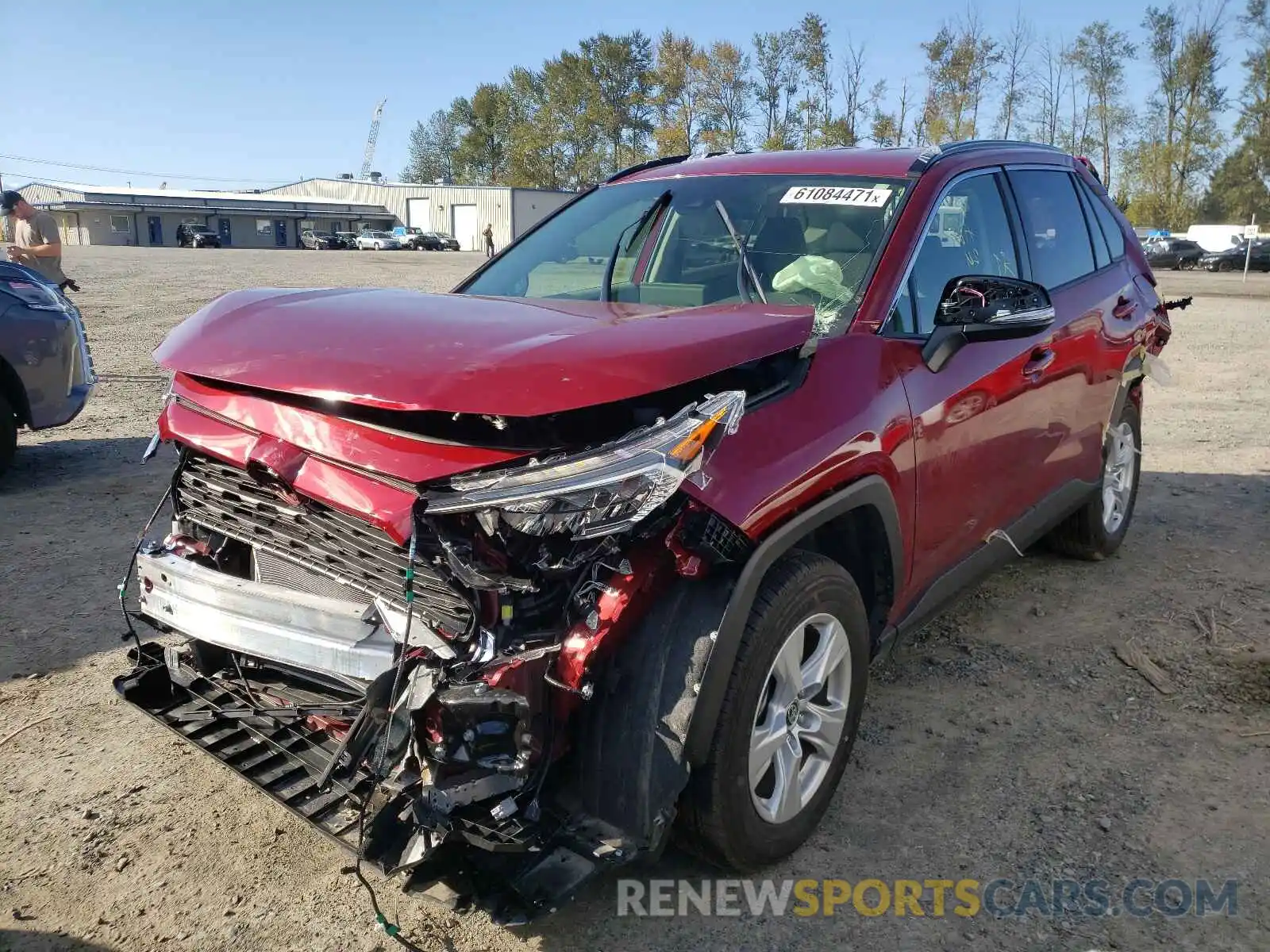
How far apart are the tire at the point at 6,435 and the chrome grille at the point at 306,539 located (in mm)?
4412

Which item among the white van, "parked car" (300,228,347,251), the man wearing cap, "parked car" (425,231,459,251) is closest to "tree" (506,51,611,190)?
"parked car" (425,231,459,251)

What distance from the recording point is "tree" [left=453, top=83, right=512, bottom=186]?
3415 inches

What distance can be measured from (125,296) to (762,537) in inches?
821

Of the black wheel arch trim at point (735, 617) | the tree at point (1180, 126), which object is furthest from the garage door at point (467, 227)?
the black wheel arch trim at point (735, 617)

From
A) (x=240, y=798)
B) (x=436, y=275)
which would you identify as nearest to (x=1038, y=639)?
(x=240, y=798)

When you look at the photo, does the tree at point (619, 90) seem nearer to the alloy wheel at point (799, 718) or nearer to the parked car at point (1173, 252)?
the parked car at point (1173, 252)

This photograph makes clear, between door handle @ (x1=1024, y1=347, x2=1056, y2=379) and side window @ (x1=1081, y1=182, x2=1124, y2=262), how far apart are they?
1364mm

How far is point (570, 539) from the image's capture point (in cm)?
220

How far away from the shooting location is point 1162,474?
7016mm

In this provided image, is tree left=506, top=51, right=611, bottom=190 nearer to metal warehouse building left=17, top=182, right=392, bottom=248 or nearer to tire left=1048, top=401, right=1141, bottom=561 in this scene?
metal warehouse building left=17, top=182, right=392, bottom=248

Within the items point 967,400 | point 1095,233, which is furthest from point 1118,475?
point 967,400

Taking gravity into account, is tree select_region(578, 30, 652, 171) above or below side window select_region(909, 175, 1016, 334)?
above

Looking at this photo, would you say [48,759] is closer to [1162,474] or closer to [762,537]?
[762,537]

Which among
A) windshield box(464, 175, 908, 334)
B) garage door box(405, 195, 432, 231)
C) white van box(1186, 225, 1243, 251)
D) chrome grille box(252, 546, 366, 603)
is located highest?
garage door box(405, 195, 432, 231)
